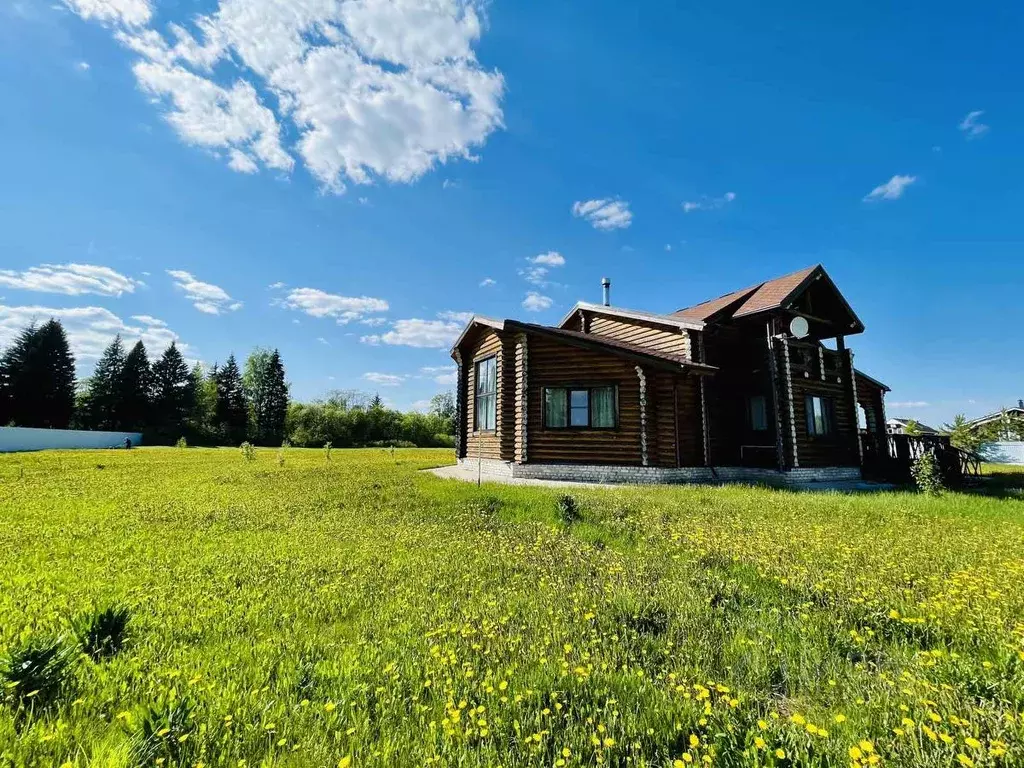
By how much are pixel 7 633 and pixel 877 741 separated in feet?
22.6

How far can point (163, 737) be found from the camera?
2438 mm

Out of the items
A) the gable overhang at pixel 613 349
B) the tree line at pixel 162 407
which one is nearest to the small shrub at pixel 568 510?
the gable overhang at pixel 613 349

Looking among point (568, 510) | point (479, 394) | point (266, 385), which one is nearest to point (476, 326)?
point (479, 394)

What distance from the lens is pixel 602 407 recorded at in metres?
16.2

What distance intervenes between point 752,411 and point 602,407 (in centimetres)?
736

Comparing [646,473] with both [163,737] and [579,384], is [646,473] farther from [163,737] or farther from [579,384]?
[163,737]

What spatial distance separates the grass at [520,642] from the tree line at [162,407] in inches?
1846

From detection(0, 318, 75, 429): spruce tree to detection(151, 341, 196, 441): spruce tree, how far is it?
25.9ft

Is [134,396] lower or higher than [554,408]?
higher

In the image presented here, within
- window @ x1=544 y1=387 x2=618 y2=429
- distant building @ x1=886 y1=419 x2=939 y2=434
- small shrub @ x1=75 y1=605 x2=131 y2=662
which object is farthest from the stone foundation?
distant building @ x1=886 y1=419 x2=939 y2=434

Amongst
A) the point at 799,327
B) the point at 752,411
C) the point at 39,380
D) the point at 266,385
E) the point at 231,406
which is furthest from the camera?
the point at 266,385

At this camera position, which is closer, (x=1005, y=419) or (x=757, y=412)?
(x=757, y=412)

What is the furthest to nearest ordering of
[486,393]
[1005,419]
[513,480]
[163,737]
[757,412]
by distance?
[1005,419], [757,412], [486,393], [513,480], [163,737]

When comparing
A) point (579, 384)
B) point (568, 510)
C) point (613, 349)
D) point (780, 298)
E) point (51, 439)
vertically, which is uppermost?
point (780, 298)
